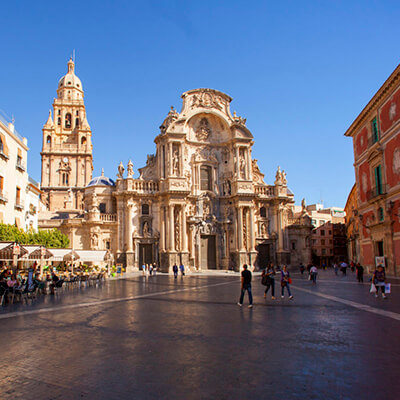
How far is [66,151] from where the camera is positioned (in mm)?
73625

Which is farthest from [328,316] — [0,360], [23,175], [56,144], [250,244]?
[56,144]

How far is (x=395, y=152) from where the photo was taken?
28.1 meters

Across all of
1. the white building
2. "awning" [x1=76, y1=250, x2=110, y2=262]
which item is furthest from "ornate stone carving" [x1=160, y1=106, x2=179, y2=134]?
"awning" [x1=76, y1=250, x2=110, y2=262]

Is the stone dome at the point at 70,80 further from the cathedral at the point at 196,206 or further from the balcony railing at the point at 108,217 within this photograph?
the balcony railing at the point at 108,217

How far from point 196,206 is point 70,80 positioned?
5073 cm

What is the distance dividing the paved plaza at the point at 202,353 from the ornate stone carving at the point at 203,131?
3644cm

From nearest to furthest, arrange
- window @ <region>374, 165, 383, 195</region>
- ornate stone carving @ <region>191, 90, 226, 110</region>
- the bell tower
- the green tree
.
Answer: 1. the green tree
2. window @ <region>374, 165, 383, 195</region>
3. ornate stone carving @ <region>191, 90, 226, 110</region>
4. the bell tower

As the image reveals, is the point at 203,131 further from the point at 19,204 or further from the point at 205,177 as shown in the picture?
the point at 19,204

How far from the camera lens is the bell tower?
233 feet

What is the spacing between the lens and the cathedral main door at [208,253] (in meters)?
46.7

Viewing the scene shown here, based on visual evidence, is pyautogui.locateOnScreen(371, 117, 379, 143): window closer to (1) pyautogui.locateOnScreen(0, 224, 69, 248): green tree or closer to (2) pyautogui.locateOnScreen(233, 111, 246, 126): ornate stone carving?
(2) pyautogui.locateOnScreen(233, 111, 246, 126): ornate stone carving

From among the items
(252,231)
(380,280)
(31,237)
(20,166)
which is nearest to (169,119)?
(252,231)

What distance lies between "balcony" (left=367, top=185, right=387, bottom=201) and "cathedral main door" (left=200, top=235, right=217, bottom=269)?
19998mm

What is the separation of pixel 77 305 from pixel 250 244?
105 feet
